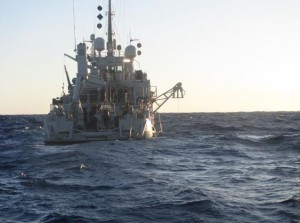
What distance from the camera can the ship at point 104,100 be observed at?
106 feet

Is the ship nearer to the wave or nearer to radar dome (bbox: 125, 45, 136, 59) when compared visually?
radar dome (bbox: 125, 45, 136, 59)

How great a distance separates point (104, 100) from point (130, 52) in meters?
9.34

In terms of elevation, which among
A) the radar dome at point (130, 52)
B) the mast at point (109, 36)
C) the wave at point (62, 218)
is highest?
the mast at point (109, 36)

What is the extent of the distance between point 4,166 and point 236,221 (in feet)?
47.8

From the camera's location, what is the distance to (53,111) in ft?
107

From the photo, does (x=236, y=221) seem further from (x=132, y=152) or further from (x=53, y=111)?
(x=53, y=111)

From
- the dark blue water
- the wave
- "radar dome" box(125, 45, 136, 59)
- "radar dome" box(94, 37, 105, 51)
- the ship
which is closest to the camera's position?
the wave

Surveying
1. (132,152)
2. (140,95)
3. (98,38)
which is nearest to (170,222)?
(132,152)

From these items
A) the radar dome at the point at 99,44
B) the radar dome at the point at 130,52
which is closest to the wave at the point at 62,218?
the radar dome at the point at 99,44

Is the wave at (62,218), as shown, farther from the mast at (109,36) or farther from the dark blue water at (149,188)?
the mast at (109,36)

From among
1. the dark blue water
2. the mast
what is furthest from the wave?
the mast

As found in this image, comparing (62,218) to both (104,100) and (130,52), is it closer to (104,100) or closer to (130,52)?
(104,100)

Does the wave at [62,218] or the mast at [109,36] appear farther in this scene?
the mast at [109,36]

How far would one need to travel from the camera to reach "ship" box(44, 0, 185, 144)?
106ft
